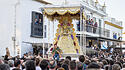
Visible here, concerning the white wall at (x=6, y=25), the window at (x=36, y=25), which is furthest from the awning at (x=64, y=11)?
the window at (x=36, y=25)

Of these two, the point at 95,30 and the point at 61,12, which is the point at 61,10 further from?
the point at 95,30

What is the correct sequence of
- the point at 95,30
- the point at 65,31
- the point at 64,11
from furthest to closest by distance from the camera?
the point at 95,30, the point at 65,31, the point at 64,11

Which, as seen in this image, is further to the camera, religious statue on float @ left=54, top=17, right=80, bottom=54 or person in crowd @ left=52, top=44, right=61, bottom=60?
religious statue on float @ left=54, top=17, right=80, bottom=54

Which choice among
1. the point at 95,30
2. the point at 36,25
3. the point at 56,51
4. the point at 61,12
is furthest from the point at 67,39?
the point at 95,30

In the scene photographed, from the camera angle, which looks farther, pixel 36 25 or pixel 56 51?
pixel 36 25

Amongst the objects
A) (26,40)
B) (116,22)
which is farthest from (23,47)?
(116,22)

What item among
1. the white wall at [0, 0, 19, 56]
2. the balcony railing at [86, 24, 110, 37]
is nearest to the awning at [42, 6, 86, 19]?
the white wall at [0, 0, 19, 56]

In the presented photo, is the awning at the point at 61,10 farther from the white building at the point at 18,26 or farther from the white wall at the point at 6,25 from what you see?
the white wall at the point at 6,25

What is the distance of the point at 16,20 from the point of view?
22922mm

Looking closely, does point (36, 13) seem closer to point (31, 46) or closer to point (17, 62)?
point (31, 46)

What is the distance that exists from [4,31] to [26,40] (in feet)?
11.5

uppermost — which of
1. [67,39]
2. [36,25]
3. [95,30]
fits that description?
Answer: [36,25]

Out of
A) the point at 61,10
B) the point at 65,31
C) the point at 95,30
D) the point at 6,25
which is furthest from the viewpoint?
the point at 95,30

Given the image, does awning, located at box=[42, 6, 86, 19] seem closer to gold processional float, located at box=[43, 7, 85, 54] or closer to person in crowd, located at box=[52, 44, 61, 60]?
gold processional float, located at box=[43, 7, 85, 54]
